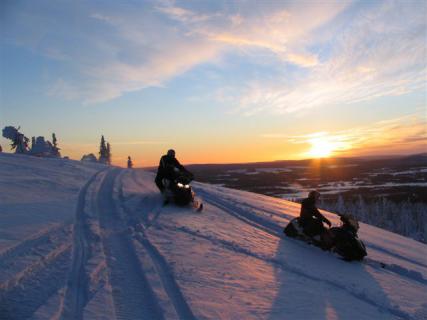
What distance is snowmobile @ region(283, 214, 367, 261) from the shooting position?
28.8 feet

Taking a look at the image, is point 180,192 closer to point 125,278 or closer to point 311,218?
point 311,218

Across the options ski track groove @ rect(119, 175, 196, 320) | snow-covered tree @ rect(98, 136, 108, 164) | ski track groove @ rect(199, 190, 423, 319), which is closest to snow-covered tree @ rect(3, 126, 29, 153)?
snow-covered tree @ rect(98, 136, 108, 164)

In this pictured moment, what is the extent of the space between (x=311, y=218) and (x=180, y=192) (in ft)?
16.2

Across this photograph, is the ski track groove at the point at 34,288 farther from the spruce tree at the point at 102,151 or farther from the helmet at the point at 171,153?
the spruce tree at the point at 102,151

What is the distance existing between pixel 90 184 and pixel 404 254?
13.1 metres

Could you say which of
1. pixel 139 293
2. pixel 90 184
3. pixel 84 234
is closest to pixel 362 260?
pixel 139 293

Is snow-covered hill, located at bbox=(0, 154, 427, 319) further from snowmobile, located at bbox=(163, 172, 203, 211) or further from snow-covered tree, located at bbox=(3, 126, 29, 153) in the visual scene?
snow-covered tree, located at bbox=(3, 126, 29, 153)

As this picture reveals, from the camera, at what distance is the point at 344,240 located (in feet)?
29.5

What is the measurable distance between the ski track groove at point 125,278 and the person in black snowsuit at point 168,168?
403 cm

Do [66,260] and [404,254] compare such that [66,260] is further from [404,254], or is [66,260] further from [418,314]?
[404,254]

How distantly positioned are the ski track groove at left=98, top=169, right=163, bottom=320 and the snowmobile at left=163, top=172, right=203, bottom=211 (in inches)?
136

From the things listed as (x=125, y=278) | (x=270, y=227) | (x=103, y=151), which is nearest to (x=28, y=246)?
(x=125, y=278)

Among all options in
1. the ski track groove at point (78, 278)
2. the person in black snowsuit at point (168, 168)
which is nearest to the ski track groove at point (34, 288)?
the ski track groove at point (78, 278)

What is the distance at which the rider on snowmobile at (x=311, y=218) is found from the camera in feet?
31.9
